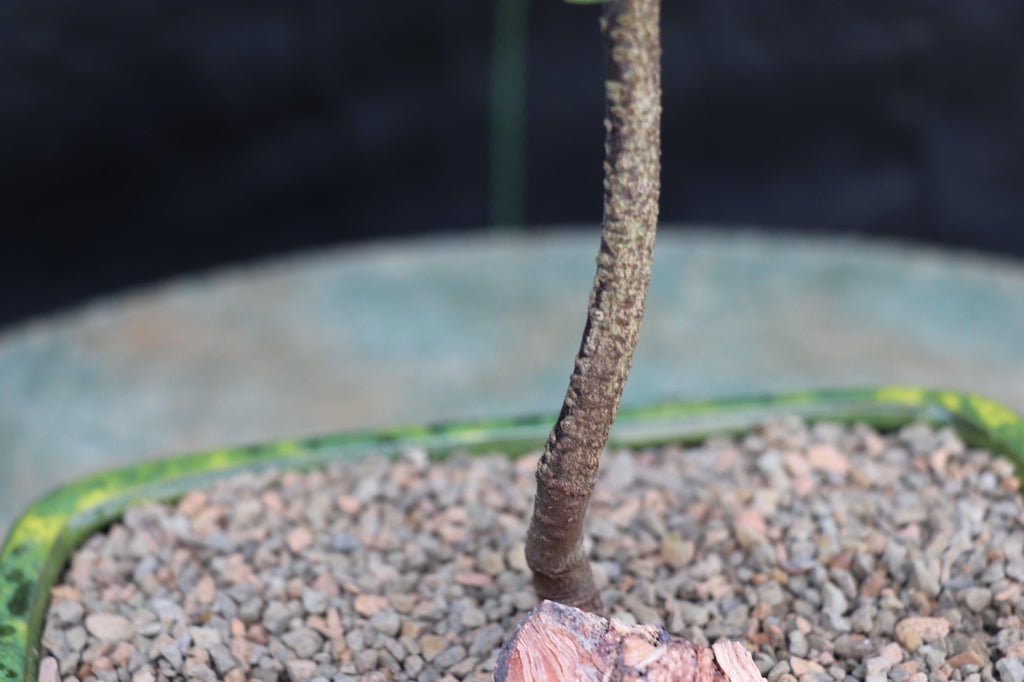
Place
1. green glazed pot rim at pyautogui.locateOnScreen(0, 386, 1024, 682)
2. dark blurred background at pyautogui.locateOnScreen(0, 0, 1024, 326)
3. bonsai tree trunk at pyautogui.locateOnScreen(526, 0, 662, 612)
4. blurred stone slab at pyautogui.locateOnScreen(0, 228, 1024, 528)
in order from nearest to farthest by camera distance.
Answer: bonsai tree trunk at pyautogui.locateOnScreen(526, 0, 662, 612) → green glazed pot rim at pyautogui.locateOnScreen(0, 386, 1024, 682) → blurred stone slab at pyautogui.locateOnScreen(0, 228, 1024, 528) → dark blurred background at pyautogui.locateOnScreen(0, 0, 1024, 326)

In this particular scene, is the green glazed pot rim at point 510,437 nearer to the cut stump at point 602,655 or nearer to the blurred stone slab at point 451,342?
the cut stump at point 602,655

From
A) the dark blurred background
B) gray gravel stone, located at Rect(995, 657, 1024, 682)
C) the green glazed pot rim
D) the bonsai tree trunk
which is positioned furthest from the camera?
the dark blurred background

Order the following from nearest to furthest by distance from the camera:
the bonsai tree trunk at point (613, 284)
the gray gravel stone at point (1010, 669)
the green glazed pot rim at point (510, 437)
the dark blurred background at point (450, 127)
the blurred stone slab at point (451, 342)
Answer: the bonsai tree trunk at point (613, 284)
the gray gravel stone at point (1010, 669)
the green glazed pot rim at point (510, 437)
the blurred stone slab at point (451, 342)
the dark blurred background at point (450, 127)

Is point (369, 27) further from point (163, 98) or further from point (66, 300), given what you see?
point (66, 300)

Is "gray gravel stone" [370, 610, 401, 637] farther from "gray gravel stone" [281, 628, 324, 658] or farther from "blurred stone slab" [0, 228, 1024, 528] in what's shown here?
"blurred stone slab" [0, 228, 1024, 528]

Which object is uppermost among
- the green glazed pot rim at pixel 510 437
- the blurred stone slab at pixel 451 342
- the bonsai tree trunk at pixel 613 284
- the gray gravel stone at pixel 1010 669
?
the bonsai tree trunk at pixel 613 284

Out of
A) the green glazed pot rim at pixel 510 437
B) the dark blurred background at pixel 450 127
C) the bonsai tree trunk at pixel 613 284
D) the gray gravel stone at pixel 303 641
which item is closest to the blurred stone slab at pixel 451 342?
the dark blurred background at pixel 450 127

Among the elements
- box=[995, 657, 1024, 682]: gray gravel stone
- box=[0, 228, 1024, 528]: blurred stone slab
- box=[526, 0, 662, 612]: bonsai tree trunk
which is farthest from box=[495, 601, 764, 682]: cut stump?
box=[0, 228, 1024, 528]: blurred stone slab
